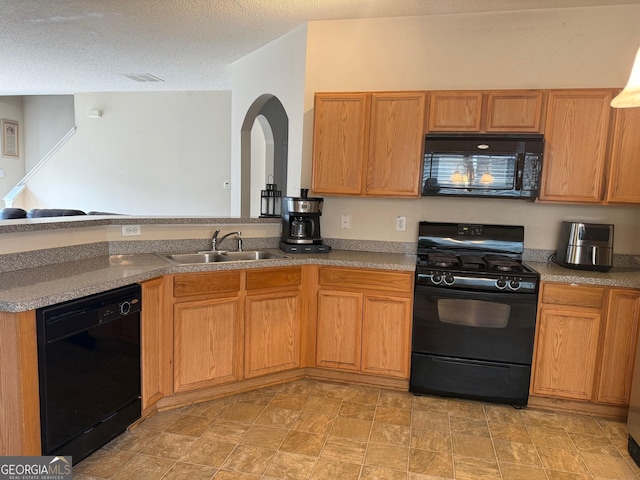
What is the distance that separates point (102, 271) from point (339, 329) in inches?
61.7

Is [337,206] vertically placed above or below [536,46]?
below

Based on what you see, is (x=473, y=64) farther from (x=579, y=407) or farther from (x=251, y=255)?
(x=579, y=407)

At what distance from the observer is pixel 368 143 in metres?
3.04

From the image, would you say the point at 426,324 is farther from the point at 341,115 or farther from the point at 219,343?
the point at 341,115

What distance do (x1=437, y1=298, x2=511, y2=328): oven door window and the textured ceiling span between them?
6.79 feet

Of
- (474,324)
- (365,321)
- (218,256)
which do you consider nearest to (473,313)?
(474,324)

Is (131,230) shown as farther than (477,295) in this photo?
Yes

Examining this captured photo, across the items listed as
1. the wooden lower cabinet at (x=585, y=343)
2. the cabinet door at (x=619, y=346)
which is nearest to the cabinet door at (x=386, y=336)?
the wooden lower cabinet at (x=585, y=343)

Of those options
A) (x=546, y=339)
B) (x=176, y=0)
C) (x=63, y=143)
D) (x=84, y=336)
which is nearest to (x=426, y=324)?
(x=546, y=339)

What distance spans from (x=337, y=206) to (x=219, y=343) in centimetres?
147

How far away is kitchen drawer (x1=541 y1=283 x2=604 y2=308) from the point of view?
255 centimetres

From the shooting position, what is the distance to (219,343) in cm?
263

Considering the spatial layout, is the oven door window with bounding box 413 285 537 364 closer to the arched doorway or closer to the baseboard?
the baseboard

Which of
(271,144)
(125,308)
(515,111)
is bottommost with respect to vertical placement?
(125,308)
